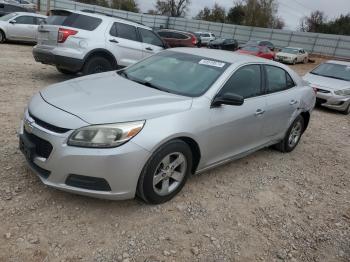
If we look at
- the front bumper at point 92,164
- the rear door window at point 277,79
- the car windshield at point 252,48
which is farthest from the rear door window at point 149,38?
the car windshield at point 252,48

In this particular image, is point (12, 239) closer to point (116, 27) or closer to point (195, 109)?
point (195, 109)

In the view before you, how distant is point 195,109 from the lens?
372 cm

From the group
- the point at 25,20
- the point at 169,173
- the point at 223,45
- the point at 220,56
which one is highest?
the point at 220,56

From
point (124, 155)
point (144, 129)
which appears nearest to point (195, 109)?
point (144, 129)

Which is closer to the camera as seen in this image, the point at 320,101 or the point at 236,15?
the point at 320,101

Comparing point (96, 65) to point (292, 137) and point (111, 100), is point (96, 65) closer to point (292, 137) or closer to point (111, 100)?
point (292, 137)

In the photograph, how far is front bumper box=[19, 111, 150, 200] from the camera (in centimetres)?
307

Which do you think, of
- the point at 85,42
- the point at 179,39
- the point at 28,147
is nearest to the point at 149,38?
the point at 85,42

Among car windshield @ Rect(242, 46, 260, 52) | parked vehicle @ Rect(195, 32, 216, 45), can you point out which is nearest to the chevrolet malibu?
car windshield @ Rect(242, 46, 260, 52)

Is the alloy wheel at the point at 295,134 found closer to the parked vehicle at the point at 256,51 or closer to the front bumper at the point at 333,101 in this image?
the front bumper at the point at 333,101

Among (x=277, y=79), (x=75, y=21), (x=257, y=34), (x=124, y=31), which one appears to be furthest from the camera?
(x=257, y=34)

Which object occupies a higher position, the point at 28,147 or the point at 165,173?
the point at 28,147

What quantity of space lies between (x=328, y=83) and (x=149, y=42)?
532 cm

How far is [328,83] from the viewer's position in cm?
1041
